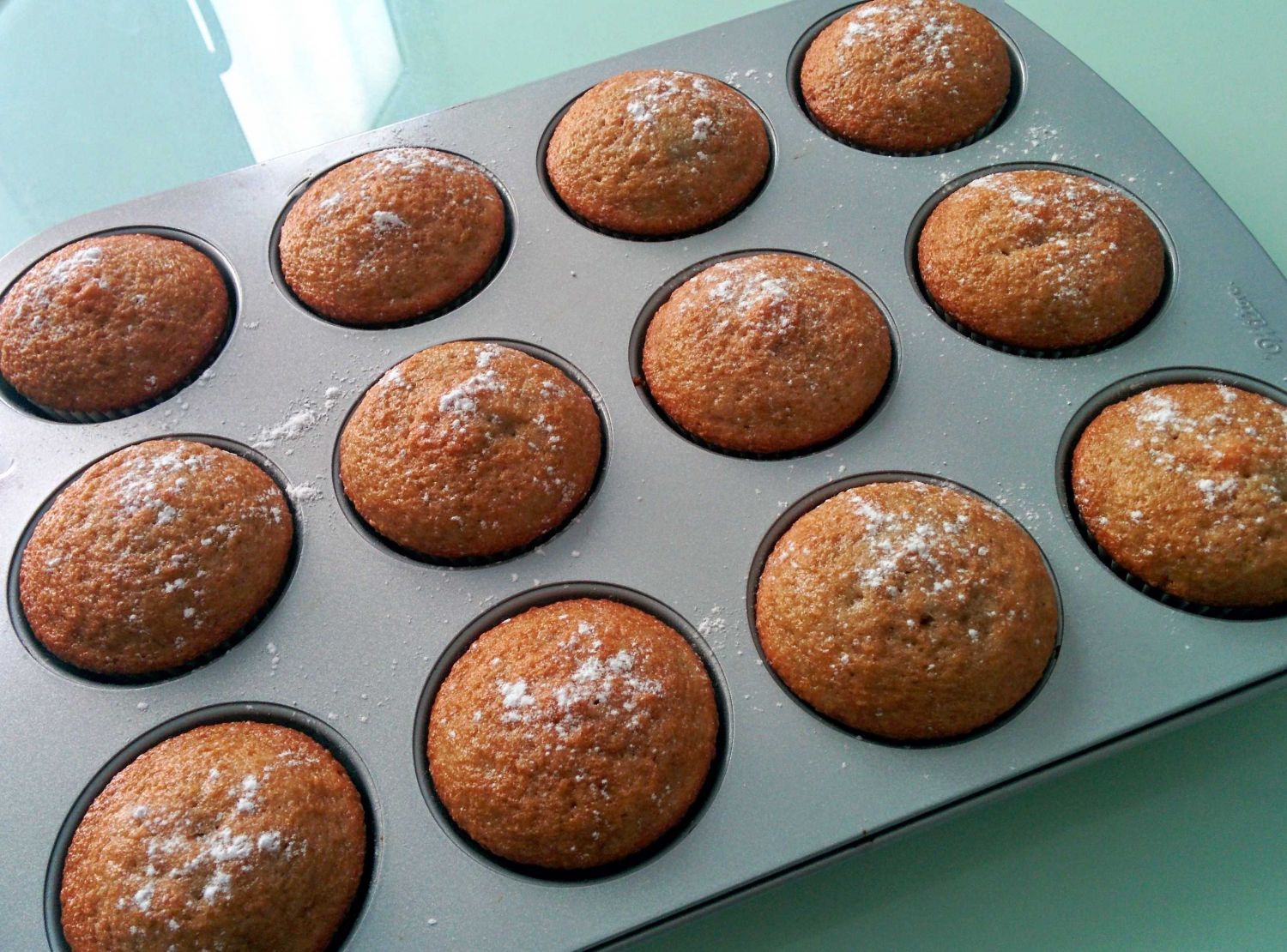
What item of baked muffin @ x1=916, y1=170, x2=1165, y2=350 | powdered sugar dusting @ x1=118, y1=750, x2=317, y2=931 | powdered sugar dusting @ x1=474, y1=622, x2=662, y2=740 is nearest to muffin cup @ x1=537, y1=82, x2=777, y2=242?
baked muffin @ x1=916, y1=170, x2=1165, y2=350

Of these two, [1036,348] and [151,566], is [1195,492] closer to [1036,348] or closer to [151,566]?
[1036,348]

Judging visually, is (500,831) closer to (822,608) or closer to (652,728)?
(652,728)

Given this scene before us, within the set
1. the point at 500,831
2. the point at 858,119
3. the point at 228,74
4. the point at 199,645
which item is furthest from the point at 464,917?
the point at 228,74

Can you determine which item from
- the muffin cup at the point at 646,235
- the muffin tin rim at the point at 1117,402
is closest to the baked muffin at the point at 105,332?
the muffin cup at the point at 646,235

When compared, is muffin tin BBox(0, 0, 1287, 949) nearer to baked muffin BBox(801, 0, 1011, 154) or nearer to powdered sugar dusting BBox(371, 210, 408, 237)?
baked muffin BBox(801, 0, 1011, 154)

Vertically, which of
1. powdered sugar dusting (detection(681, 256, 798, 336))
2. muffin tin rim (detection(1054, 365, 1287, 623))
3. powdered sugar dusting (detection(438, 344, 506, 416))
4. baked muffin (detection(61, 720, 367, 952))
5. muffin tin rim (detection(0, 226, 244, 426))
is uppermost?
muffin tin rim (detection(0, 226, 244, 426))

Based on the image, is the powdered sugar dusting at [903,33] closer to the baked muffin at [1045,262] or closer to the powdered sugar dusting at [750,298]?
the baked muffin at [1045,262]

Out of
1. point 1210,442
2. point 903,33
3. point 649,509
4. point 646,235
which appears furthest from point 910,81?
point 649,509
